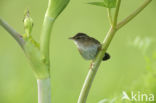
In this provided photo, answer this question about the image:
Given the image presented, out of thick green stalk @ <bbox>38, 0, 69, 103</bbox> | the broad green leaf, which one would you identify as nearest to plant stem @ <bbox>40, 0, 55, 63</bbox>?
thick green stalk @ <bbox>38, 0, 69, 103</bbox>

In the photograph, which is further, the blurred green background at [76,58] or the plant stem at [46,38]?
the blurred green background at [76,58]

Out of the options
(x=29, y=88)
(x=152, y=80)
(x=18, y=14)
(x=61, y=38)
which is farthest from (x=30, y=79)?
(x=152, y=80)

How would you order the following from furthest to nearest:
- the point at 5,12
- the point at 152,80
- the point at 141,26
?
the point at 5,12
the point at 141,26
the point at 152,80

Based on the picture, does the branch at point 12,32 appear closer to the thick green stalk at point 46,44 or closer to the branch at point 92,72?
the thick green stalk at point 46,44

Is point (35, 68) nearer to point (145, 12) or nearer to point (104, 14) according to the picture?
point (145, 12)

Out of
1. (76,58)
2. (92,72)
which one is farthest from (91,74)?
(76,58)

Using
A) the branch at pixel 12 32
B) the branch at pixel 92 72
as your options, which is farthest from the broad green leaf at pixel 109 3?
the branch at pixel 12 32

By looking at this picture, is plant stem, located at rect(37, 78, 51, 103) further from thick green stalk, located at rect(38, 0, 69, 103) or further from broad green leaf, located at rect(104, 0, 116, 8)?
broad green leaf, located at rect(104, 0, 116, 8)

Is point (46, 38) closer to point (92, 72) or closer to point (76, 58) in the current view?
point (92, 72)
